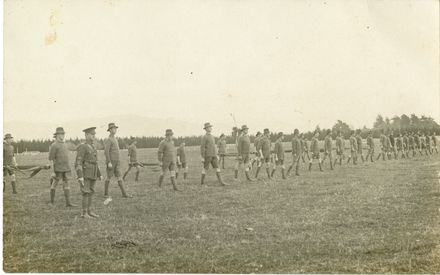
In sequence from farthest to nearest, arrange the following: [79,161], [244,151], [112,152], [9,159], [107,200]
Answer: [244,151] < [112,152] < [107,200] < [9,159] < [79,161]

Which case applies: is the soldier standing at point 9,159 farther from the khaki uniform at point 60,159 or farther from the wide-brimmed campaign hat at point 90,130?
the wide-brimmed campaign hat at point 90,130

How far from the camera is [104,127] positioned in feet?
30.4

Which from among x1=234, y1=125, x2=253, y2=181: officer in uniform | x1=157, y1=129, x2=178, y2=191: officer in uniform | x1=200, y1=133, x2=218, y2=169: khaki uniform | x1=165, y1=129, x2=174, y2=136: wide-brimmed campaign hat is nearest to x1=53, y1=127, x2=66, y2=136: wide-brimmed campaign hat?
x1=165, y1=129, x2=174, y2=136: wide-brimmed campaign hat

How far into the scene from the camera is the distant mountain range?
28.1ft

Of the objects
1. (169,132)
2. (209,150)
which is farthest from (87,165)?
(209,150)

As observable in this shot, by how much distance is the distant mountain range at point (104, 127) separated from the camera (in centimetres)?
858

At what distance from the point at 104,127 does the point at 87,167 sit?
1134mm

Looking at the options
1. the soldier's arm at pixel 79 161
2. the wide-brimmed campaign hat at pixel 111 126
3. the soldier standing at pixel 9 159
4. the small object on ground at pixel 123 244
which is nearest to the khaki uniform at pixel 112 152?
the wide-brimmed campaign hat at pixel 111 126

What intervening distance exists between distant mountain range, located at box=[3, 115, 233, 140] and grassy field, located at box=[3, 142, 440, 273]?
4.20ft

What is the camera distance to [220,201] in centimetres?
905

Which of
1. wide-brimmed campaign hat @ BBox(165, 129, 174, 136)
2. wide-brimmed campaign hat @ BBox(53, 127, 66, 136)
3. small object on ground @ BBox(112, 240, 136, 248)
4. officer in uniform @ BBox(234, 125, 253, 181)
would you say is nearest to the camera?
small object on ground @ BBox(112, 240, 136, 248)

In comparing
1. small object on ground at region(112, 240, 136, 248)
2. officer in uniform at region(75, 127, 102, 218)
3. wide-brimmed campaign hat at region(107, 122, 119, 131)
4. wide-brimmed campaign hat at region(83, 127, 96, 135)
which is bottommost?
small object on ground at region(112, 240, 136, 248)

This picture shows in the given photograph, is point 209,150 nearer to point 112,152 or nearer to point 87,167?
point 112,152

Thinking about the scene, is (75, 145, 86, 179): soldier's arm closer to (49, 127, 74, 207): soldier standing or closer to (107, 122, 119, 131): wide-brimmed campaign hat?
(49, 127, 74, 207): soldier standing
